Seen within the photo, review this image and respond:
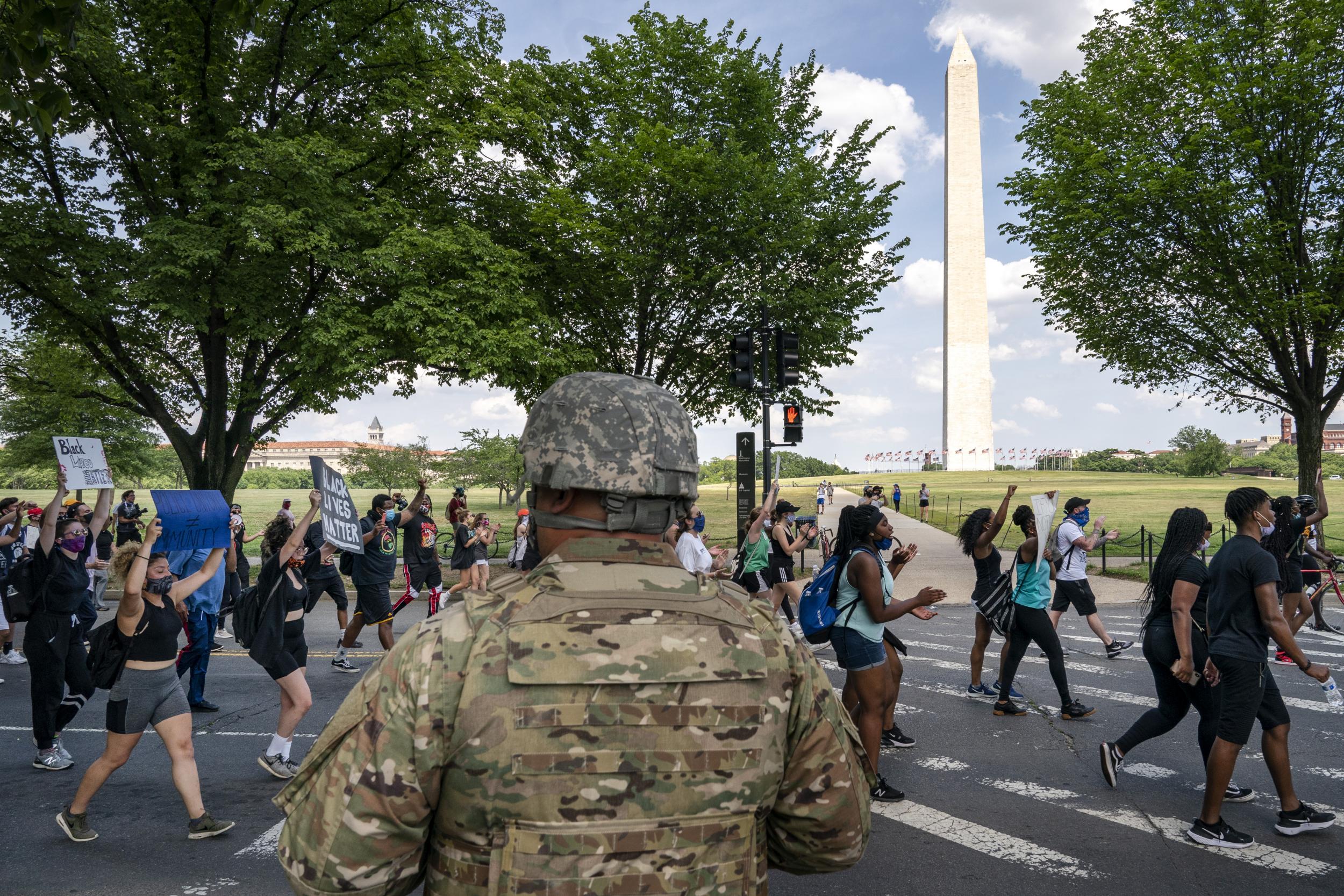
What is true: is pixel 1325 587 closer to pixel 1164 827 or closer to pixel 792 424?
pixel 792 424

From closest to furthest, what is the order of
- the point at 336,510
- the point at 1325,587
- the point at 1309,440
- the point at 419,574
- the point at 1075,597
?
the point at 336,510 → the point at 1075,597 → the point at 1325,587 → the point at 419,574 → the point at 1309,440

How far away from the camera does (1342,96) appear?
16391 millimetres

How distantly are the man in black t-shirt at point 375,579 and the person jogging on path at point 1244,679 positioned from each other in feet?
24.1

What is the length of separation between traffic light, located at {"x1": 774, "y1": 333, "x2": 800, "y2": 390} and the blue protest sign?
9.83 m

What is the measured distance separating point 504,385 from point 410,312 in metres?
2.39

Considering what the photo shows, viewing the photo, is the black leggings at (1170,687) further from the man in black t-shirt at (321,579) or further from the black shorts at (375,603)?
the man in black t-shirt at (321,579)

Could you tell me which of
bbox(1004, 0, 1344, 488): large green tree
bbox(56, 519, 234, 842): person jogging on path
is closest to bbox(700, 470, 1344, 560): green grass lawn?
bbox(1004, 0, 1344, 488): large green tree

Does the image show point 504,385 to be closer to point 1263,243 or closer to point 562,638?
point 1263,243

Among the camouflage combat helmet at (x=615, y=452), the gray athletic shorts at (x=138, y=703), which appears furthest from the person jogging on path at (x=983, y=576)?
the camouflage combat helmet at (x=615, y=452)

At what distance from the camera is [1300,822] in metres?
4.88

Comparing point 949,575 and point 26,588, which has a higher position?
point 26,588

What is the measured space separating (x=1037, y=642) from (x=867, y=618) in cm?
264

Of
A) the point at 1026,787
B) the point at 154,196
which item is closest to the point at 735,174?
the point at 154,196

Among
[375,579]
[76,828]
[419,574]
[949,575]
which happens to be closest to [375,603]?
[375,579]
